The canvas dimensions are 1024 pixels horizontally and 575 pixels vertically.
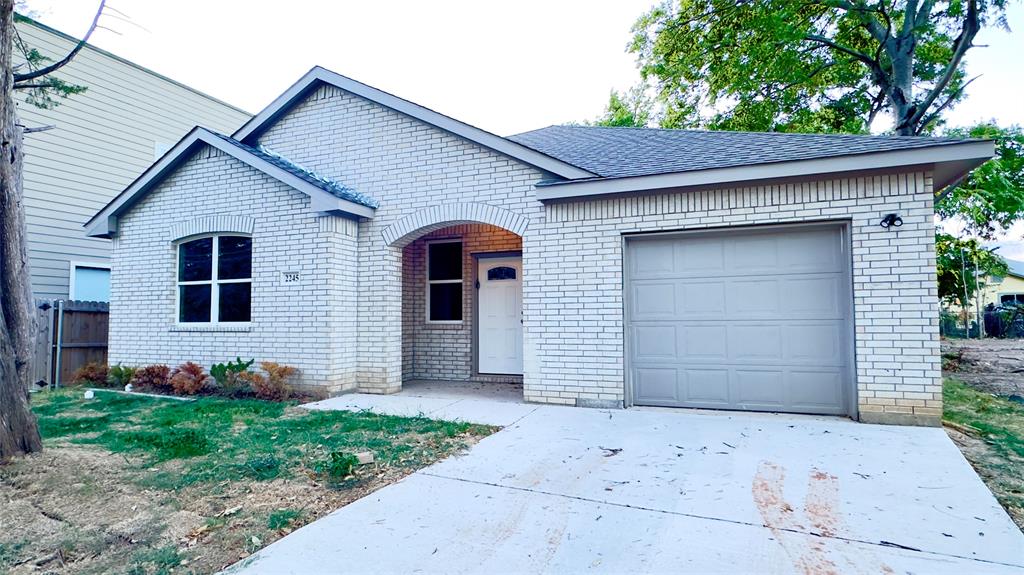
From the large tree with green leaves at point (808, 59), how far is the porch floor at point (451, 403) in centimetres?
1227

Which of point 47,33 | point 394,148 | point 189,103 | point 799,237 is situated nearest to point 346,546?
point 799,237

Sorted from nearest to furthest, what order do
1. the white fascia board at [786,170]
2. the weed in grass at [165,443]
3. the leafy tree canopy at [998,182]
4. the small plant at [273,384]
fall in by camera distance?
1. the weed in grass at [165,443]
2. the white fascia board at [786,170]
3. the small plant at [273,384]
4. the leafy tree canopy at [998,182]

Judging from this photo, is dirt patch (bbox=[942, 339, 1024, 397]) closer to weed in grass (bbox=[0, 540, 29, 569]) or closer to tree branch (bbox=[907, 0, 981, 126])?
tree branch (bbox=[907, 0, 981, 126])

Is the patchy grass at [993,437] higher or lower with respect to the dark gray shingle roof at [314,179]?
lower

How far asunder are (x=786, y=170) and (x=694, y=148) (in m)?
2.03

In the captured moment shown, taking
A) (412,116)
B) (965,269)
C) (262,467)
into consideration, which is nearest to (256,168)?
(412,116)

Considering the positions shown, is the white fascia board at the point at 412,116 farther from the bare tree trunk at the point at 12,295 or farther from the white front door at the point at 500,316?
the bare tree trunk at the point at 12,295

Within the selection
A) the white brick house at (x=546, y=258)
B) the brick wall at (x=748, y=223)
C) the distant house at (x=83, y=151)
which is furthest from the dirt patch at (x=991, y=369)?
the distant house at (x=83, y=151)

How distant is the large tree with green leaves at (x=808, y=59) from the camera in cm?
1383

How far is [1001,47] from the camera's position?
13875 mm

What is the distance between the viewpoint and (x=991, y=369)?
1127 centimetres

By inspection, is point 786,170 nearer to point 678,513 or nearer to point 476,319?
point 678,513

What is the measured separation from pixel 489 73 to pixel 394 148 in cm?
1653

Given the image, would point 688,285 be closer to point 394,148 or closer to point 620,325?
point 620,325
